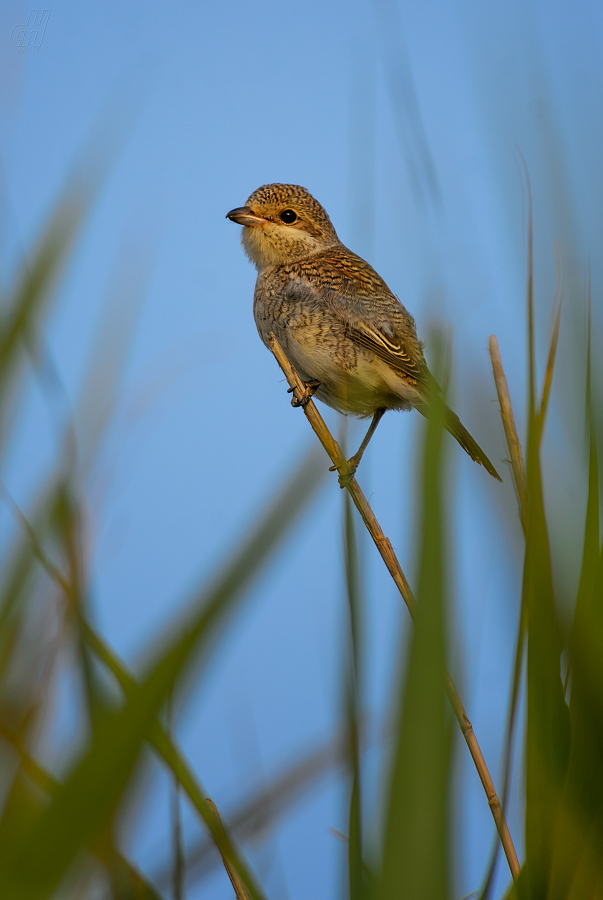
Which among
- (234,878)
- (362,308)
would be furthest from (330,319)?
(234,878)

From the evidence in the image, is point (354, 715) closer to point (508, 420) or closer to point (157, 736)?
point (157, 736)

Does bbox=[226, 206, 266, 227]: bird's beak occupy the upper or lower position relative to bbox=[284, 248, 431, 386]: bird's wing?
upper

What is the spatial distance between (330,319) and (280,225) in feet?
2.87

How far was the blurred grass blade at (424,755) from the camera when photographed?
19.2 inches

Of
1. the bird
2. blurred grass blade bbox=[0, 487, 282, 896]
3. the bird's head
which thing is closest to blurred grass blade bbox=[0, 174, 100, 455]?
blurred grass blade bbox=[0, 487, 282, 896]

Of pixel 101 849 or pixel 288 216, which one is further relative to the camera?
pixel 288 216

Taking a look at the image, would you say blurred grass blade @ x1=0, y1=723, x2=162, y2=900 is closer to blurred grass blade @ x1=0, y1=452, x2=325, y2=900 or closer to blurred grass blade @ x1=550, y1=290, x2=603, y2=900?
blurred grass blade @ x1=0, y1=452, x2=325, y2=900

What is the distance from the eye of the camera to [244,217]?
14.0ft

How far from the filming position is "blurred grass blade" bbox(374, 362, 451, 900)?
488mm

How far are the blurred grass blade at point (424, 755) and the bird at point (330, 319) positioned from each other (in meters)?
2.82

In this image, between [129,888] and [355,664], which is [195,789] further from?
[355,664]

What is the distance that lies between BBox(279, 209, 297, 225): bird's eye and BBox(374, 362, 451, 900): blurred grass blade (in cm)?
412

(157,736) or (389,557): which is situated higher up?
(157,736)

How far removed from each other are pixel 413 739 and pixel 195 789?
352mm
